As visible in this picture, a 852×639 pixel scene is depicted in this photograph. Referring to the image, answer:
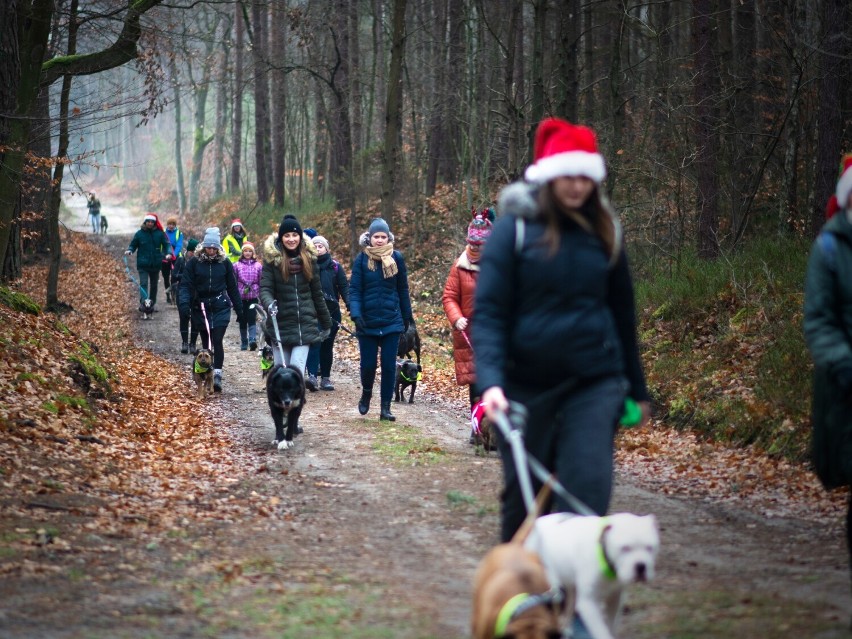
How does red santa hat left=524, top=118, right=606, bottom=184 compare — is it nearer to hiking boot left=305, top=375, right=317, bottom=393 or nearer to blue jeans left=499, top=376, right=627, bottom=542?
blue jeans left=499, top=376, right=627, bottom=542

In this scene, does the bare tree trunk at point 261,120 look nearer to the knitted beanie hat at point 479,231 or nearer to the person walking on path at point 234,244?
the person walking on path at point 234,244

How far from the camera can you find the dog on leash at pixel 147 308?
23219 mm

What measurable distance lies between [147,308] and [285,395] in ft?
46.2

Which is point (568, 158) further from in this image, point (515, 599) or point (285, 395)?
point (285, 395)

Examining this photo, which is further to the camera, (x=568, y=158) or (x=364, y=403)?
(x=364, y=403)

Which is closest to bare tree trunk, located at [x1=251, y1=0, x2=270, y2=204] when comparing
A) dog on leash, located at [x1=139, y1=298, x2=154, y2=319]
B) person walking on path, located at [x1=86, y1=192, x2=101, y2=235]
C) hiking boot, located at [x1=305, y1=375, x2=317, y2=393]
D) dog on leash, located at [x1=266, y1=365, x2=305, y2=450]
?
person walking on path, located at [x1=86, y1=192, x2=101, y2=235]

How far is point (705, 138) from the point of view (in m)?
15.5

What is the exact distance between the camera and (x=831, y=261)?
448cm

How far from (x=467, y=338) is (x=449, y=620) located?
5.55 metres

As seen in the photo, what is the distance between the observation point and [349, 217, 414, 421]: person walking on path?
11.4 m

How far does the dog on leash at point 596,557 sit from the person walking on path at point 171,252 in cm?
2133

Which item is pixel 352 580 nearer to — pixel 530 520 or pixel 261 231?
pixel 530 520

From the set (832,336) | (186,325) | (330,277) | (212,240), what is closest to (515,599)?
(832,336)

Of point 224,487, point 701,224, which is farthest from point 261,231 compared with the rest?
point 224,487
